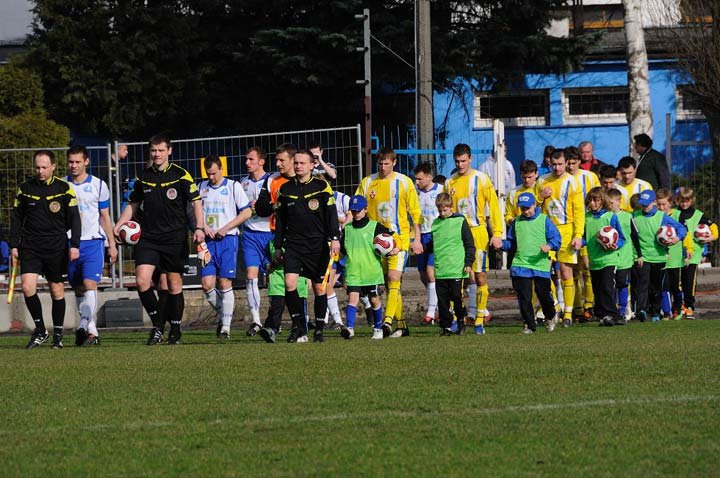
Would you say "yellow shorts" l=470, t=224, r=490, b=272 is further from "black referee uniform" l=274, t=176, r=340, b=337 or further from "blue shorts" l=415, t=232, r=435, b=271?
"black referee uniform" l=274, t=176, r=340, b=337

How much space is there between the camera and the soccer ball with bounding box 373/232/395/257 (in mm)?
14953

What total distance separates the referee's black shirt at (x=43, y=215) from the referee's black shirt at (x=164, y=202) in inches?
27.6

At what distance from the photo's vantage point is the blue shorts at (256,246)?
1662 cm

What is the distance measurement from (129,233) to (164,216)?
0.42m

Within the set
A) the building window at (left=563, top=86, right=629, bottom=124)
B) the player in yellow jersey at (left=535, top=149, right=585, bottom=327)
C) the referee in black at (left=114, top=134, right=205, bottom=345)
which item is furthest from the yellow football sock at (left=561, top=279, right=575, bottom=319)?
the building window at (left=563, top=86, right=629, bottom=124)

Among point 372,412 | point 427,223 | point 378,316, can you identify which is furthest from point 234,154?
point 372,412

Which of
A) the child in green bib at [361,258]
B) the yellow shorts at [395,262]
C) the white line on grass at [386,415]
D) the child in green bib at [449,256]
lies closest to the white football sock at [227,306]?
the child in green bib at [361,258]

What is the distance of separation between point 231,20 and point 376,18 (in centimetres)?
471

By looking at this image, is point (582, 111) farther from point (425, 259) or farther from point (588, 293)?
point (425, 259)

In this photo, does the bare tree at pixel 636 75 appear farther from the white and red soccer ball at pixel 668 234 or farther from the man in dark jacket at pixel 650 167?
the white and red soccer ball at pixel 668 234

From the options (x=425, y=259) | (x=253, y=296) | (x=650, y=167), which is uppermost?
(x=650, y=167)

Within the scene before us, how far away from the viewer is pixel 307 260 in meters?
14.2

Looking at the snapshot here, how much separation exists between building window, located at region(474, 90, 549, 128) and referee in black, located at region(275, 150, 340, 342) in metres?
21.1

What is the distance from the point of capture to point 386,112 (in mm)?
33750
